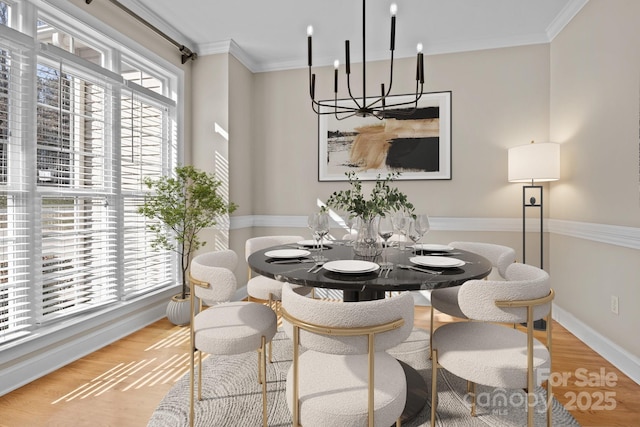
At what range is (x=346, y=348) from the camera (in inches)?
47.1

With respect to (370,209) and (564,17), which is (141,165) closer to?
(370,209)

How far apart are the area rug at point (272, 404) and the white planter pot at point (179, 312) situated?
853 millimetres

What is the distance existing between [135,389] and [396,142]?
319 centimetres

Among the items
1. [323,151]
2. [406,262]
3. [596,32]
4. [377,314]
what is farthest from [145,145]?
[596,32]

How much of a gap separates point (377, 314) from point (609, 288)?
235cm

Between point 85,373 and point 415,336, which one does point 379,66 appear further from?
point 85,373

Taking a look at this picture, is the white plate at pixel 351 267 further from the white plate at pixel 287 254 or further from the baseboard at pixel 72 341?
the baseboard at pixel 72 341

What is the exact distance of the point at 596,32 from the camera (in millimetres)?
2678

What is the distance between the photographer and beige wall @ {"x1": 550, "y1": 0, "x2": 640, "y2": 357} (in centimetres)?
231

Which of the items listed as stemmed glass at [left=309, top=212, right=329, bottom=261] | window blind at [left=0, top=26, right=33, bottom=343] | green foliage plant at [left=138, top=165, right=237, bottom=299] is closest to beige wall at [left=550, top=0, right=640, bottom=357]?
stemmed glass at [left=309, top=212, right=329, bottom=261]

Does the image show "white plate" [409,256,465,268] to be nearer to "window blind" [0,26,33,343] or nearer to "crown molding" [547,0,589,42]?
"window blind" [0,26,33,343]

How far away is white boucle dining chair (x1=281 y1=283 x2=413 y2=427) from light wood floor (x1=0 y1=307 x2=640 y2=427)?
3.86 ft

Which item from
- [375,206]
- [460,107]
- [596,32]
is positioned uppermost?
[596,32]

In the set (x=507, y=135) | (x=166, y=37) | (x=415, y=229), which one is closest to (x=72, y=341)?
(x=415, y=229)
